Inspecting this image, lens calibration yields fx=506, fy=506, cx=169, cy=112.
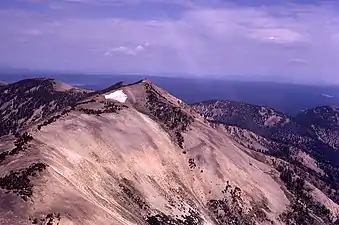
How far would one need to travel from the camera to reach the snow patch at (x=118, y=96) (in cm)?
13550

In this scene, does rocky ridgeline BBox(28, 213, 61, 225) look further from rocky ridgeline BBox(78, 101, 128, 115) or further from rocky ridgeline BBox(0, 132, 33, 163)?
rocky ridgeline BBox(78, 101, 128, 115)

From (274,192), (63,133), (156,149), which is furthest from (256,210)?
(63,133)

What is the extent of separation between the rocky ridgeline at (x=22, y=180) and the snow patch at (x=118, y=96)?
68.9 meters

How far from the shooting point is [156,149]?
4210 inches

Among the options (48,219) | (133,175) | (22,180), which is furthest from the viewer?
(133,175)

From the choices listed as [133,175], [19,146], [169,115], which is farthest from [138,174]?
[169,115]

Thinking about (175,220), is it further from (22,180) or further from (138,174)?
(22,180)

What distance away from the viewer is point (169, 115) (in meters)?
131

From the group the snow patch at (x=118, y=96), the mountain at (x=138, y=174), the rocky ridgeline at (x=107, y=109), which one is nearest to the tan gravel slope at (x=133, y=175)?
the mountain at (x=138, y=174)

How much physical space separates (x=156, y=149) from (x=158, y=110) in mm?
26654

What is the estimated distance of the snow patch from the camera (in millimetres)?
135500

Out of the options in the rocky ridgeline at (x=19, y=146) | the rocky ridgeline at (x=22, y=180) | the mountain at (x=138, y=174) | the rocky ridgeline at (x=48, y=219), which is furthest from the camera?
the rocky ridgeline at (x=19, y=146)

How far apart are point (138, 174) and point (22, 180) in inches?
1397

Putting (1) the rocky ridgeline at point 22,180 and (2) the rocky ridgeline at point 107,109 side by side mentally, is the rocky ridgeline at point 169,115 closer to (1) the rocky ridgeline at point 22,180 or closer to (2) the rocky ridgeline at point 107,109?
(2) the rocky ridgeline at point 107,109
